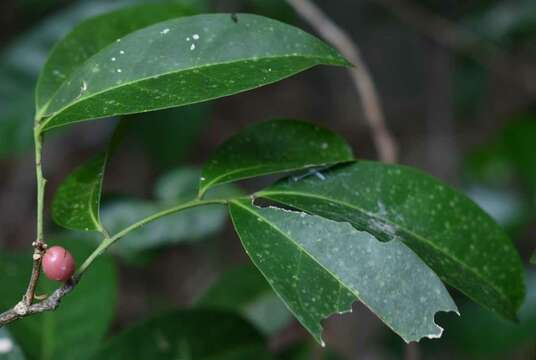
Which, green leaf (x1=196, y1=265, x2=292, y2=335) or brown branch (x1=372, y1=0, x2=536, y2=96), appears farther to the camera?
brown branch (x1=372, y1=0, x2=536, y2=96)

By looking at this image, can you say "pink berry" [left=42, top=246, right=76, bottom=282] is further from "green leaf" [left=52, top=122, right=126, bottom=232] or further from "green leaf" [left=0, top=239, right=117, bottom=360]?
"green leaf" [left=0, top=239, right=117, bottom=360]

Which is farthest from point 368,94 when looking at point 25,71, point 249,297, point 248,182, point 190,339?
point 248,182

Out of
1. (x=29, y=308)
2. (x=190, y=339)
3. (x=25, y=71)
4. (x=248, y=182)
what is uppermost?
(x=29, y=308)

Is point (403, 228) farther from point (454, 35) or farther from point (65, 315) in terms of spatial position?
point (454, 35)

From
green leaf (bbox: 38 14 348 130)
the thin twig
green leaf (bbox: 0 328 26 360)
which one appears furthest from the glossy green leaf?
green leaf (bbox: 38 14 348 130)

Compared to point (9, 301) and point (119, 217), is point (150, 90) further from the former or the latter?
point (119, 217)

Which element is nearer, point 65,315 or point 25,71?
point 65,315
